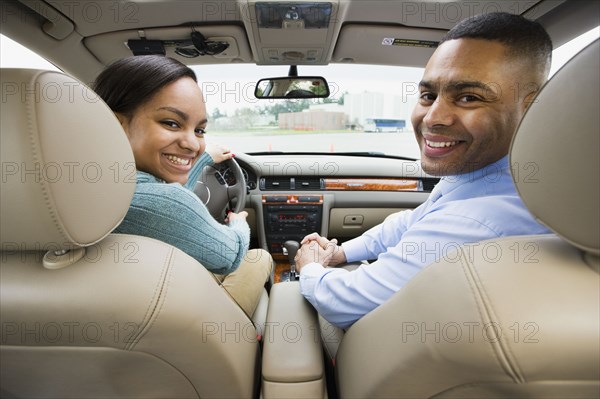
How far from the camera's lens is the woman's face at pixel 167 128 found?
105cm

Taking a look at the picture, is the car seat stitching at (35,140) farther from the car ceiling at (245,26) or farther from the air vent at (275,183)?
the air vent at (275,183)

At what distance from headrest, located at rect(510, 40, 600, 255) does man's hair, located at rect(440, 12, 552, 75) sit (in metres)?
0.51

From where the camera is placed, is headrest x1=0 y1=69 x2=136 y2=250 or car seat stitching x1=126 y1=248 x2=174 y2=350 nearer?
headrest x1=0 y1=69 x2=136 y2=250

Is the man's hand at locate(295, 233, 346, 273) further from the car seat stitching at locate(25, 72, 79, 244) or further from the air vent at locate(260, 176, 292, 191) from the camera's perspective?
the air vent at locate(260, 176, 292, 191)

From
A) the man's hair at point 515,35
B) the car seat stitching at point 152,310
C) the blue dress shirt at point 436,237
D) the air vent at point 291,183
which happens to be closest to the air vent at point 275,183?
the air vent at point 291,183

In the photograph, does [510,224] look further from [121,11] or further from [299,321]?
[121,11]

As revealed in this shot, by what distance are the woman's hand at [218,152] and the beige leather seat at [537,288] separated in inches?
60.1

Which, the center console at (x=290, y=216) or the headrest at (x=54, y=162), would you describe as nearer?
the headrest at (x=54, y=162)

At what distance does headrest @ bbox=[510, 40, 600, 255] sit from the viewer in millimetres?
479

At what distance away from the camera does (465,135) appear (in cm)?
94

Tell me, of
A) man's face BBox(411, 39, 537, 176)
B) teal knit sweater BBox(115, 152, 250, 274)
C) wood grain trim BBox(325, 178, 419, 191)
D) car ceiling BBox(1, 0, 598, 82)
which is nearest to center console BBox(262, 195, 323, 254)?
wood grain trim BBox(325, 178, 419, 191)

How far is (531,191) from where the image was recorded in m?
0.55

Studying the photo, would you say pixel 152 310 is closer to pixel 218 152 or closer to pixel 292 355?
pixel 292 355

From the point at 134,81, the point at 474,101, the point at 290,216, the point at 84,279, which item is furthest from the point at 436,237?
the point at 290,216
